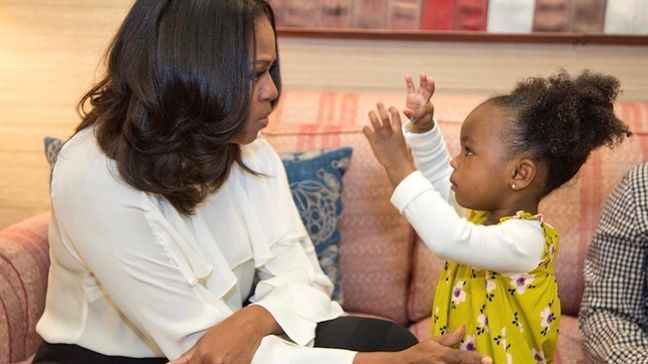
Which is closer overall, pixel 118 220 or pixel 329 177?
pixel 118 220

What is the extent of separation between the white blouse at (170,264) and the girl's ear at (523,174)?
1.48 ft

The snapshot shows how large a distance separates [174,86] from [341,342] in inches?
23.9

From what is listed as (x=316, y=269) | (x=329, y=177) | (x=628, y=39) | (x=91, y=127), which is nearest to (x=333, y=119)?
(x=329, y=177)

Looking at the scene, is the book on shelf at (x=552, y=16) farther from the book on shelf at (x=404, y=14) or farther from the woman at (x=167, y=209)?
the woman at (x=167, y=209)

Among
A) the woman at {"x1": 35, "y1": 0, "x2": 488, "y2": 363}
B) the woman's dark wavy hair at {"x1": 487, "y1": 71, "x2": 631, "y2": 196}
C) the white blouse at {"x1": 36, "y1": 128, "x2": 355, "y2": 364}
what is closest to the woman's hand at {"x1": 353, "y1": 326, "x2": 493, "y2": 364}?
the woman at {"x1": 35, "y1": 0, "x2": 488, "y2": 363}

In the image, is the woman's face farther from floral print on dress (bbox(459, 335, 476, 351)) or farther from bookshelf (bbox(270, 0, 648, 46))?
bookshelf (bbox(270, 0, 648, 46))

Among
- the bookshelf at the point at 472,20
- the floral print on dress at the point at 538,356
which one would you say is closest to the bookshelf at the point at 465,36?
the bookshelf at the point at 472,20

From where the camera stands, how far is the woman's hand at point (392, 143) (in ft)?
4.40

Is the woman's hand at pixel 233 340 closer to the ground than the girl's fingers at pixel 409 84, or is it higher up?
closer to the ground

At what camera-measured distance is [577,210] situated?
6.15 ft

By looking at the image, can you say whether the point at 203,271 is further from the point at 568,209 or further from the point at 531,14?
the point at 531,14

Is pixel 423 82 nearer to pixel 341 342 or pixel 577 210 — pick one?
pixel 341 342

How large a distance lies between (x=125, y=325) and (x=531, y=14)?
1525 millimetres

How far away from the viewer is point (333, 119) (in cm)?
199
